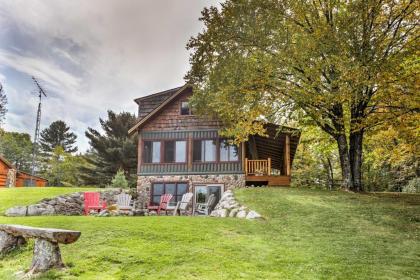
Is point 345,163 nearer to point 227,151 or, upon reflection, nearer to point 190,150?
point 227,151

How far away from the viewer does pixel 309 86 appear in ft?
45.4

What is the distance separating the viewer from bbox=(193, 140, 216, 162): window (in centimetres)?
2031

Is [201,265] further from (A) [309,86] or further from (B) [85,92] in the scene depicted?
(B) [85,92]

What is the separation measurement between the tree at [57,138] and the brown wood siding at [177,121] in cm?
4228

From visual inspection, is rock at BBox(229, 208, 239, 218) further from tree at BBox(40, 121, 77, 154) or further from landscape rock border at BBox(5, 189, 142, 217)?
tree at BBox(40, 121, 77, 154)

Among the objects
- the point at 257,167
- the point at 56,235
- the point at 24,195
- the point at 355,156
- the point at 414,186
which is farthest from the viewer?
the point at 414,186

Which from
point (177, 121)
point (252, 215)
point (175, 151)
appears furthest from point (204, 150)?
point (252, 215)

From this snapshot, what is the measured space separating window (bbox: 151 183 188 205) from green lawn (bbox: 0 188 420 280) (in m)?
9.30

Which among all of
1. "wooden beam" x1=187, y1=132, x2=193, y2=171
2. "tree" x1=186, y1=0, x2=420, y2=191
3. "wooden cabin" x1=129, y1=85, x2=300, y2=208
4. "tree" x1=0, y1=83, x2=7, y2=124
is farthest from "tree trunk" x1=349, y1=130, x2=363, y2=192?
"tree" x1=0, y1=83, x2=7, y2=124

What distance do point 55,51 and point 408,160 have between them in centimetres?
2284

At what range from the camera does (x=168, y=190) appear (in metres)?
20.3

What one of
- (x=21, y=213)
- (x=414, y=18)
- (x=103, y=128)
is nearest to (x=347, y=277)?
(x=414, y=18)

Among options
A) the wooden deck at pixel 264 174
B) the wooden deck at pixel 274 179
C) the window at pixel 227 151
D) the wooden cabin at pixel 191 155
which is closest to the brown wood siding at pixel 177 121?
the wooden cabin at pixel 191 155

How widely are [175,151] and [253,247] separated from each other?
13852 mm
